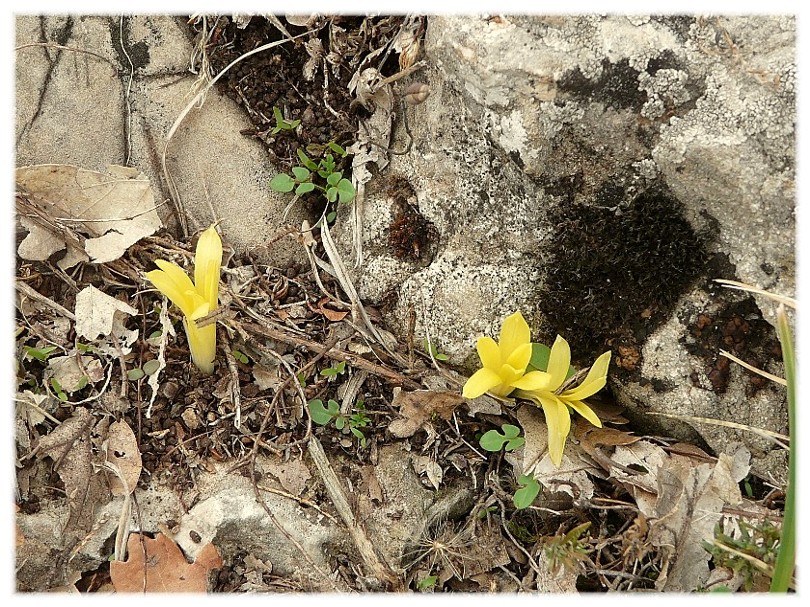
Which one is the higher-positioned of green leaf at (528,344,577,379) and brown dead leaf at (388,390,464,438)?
green leaf at (528,344,577,379)

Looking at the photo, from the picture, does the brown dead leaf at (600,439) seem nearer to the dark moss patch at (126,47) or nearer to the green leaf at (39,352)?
the green leaf at (39,352)

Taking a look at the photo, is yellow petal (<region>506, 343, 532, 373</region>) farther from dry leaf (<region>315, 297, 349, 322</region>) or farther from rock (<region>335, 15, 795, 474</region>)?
dry leaf (<region>315, 297, 349, 322</region>)

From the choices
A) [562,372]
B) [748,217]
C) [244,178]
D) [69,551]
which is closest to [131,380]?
[69,551]

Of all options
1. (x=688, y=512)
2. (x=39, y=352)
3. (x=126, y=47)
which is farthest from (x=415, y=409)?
(x=126, y=47)

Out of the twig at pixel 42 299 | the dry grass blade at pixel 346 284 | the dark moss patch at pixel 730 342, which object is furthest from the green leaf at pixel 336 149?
the dark moss patch at pixel 730 342

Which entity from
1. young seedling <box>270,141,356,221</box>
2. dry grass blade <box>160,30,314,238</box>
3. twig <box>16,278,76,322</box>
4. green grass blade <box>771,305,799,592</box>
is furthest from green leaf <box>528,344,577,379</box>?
twig <box>16,278,76,322</box>

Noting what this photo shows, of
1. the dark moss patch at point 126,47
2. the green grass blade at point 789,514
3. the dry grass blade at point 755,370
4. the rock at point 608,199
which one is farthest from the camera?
the dark moss patch at point 126,47
